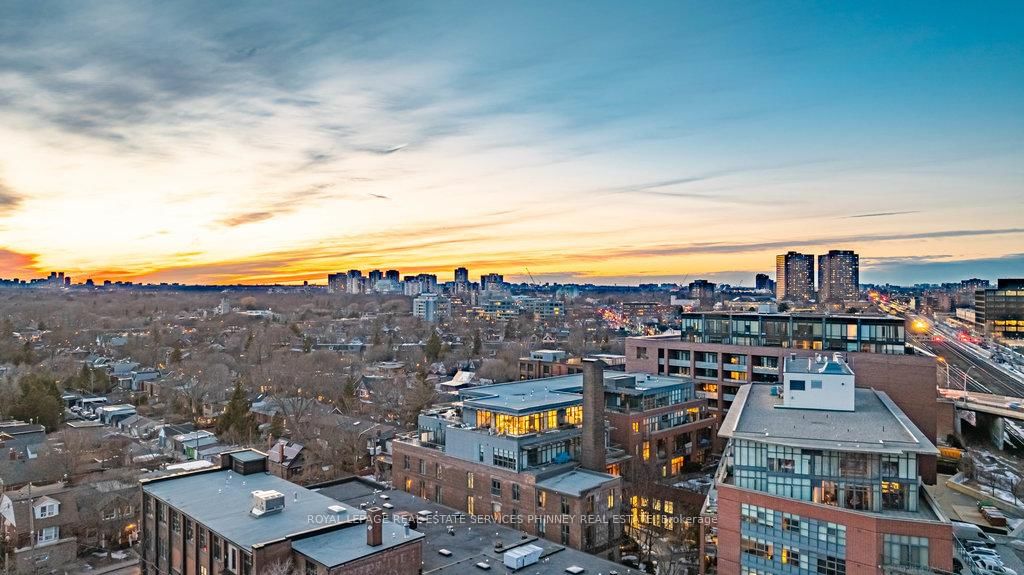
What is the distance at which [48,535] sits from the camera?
43.6m

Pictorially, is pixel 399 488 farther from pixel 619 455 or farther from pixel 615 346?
pixel 615 346

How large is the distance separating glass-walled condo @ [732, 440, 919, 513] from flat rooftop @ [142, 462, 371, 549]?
19081mm

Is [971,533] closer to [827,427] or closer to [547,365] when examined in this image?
[827,427]

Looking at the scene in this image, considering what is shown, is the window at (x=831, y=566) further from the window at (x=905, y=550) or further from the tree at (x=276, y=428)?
the tree at (x=276, y=428)

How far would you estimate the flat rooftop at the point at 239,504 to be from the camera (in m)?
30.4

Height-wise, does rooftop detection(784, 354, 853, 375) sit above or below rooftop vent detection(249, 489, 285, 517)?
above

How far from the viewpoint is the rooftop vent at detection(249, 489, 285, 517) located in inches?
1269

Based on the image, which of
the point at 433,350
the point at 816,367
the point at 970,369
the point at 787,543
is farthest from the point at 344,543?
the point at 970,369

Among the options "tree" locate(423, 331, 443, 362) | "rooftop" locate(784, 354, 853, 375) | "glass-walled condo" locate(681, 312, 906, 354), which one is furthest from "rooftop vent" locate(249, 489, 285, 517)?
"tree" locate(423, 331, 443, 362)

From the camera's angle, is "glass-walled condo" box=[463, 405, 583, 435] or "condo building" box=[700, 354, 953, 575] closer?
"condo building" box=[700, 354, 953, 575]

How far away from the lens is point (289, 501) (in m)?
34.8

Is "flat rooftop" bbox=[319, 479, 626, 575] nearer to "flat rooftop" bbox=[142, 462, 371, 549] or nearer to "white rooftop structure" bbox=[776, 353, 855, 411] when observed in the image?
"flat rooftop" bbox=[142, 462, 371, 549]

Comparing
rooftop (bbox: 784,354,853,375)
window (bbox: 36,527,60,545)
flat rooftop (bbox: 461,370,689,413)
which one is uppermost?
rooftop (bbox: 784,354,853,375)

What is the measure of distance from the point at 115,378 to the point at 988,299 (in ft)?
614
